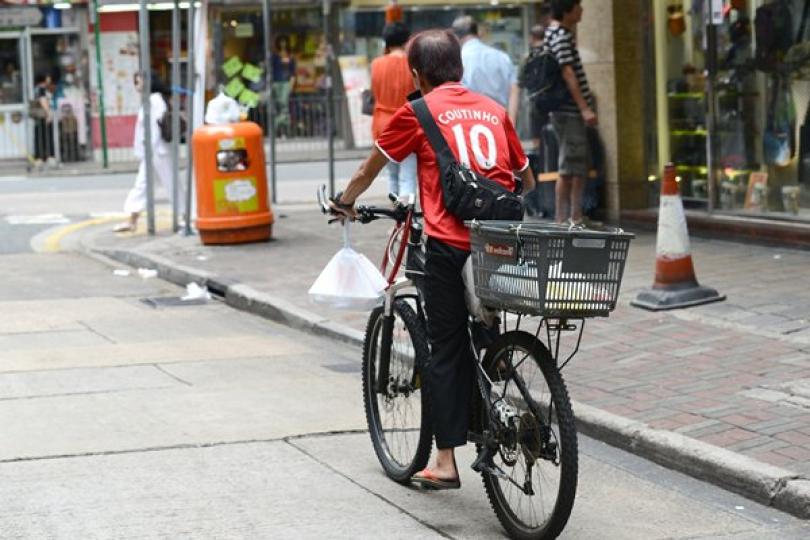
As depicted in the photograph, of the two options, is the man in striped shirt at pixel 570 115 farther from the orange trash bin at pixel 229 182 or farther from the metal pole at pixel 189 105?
the metal pole at pixel 189 105

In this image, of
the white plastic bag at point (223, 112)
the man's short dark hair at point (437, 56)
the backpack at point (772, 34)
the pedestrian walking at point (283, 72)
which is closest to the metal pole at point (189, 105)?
the white plastic bag at point (223, 112)

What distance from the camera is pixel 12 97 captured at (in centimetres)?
2959

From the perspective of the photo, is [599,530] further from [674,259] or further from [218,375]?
[674,259]

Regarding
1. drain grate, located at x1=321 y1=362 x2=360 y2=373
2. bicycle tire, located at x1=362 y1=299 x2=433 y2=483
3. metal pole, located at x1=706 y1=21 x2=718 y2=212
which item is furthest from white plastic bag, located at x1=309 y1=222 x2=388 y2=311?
metal pole, located at x1=706 y1=21 x2=718 y2=212

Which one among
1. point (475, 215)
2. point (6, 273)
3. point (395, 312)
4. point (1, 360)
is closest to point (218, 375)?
point (1, 360)

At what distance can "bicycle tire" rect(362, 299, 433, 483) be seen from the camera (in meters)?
5.97

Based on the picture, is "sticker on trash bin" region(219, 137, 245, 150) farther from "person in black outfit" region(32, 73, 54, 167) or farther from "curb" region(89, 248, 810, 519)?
"person in black outfit" region(32, 73, 54, 167)

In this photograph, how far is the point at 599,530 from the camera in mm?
5609

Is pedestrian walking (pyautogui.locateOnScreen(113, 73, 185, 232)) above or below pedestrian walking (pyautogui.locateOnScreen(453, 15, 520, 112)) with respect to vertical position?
below

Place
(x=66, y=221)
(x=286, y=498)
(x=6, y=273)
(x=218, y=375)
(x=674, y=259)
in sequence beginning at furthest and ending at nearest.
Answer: (x=66, y=221) → (x=6, y=273) → (x=674, y=259) → (x=218, y=375) → (x=286, y=498)

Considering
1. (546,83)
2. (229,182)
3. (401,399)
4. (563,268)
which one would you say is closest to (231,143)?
(229,182)

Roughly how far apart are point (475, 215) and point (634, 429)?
1664 mm

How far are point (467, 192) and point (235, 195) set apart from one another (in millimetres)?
8614

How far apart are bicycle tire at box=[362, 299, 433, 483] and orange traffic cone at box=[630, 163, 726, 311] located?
11.5ft
